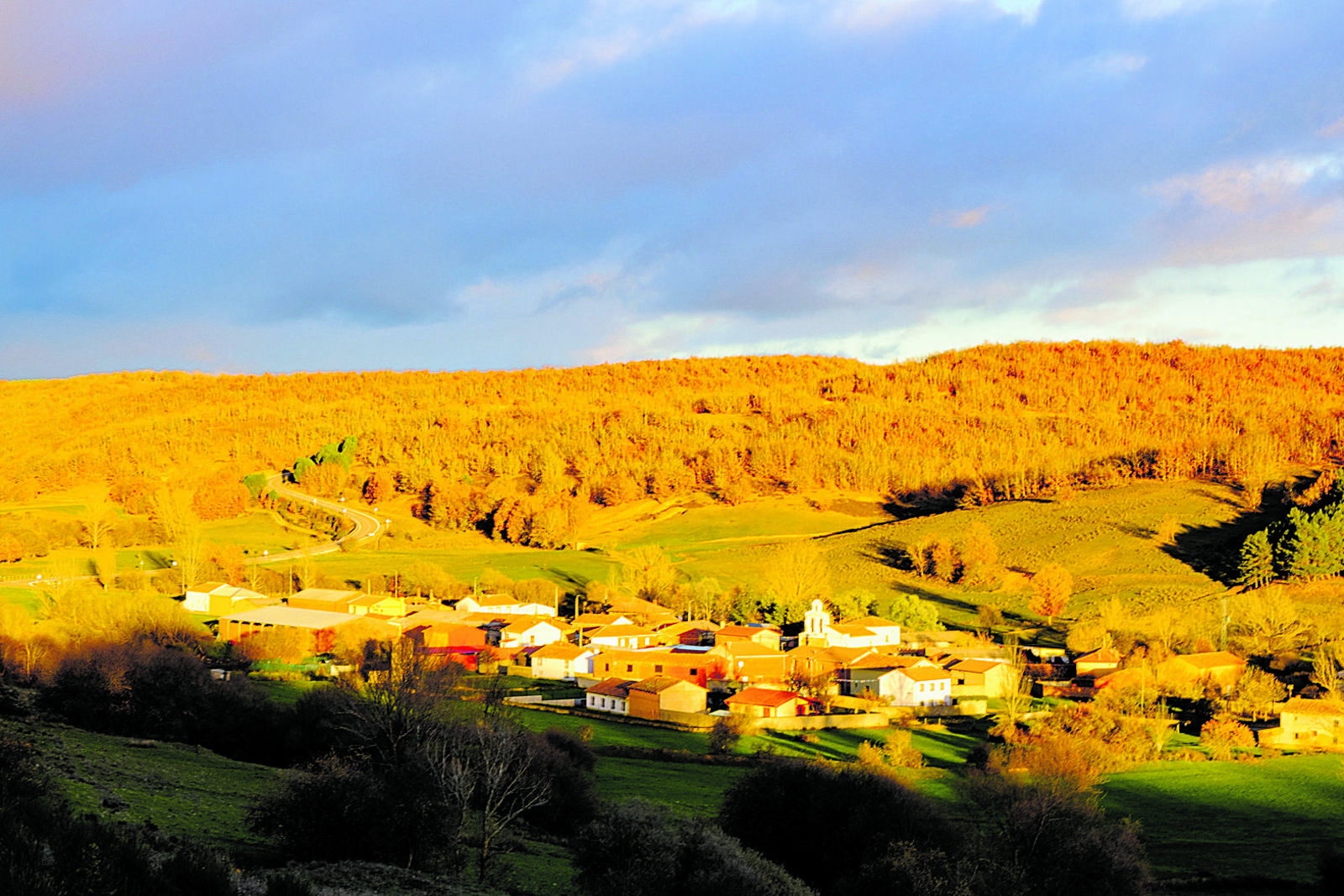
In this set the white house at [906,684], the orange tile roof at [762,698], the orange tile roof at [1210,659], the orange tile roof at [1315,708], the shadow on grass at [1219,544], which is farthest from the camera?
the shadow on grass at [1219,544]

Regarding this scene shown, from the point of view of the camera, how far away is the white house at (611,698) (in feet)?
133

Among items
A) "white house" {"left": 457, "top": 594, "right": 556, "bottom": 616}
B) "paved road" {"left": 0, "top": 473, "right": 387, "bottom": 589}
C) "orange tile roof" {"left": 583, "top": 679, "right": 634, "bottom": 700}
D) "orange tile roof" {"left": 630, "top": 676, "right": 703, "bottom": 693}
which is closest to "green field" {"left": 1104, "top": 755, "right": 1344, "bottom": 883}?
"orange tile roof" {"left": 630, "top": 676, "right": 703, "bottom": 693}

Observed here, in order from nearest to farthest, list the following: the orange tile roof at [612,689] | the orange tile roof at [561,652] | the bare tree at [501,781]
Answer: the bare tree at [501,781], the orange tile roof at [612,689], the orange tile roof at [561,652]

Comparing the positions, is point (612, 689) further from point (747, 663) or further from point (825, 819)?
point (825, 819)

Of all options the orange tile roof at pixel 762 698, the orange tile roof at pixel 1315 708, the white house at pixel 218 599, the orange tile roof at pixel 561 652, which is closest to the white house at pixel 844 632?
the orange tile roof at pixel 561 652

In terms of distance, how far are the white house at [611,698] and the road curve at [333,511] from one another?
44.7 meters

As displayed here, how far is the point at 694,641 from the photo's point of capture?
5528 centimetres

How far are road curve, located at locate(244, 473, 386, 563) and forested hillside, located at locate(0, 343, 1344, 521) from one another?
6.33 meters

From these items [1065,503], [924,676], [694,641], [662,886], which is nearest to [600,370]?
[1065,503]

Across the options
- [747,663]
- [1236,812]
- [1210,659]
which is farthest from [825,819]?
[1210,659]

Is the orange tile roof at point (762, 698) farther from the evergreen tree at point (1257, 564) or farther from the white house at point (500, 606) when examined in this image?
the evergreen tree at point (1257, 564)

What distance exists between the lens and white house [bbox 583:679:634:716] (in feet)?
133

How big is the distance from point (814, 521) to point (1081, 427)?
50812 mm

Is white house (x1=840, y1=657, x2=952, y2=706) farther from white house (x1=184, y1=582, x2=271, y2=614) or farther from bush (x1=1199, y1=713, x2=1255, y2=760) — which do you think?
white house (x1=184, y1=582, x2=271, y2=614)
